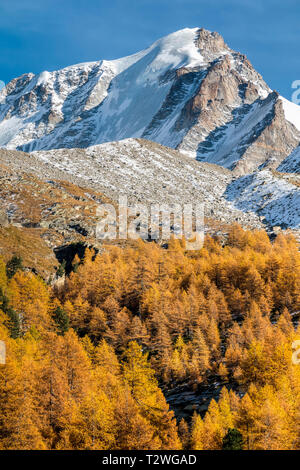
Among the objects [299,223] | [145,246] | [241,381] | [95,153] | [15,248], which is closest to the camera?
[241,381]

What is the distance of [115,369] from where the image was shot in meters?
45.3

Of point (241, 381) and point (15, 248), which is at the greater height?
point (15, 248)

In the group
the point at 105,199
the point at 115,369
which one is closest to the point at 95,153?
the point at 105,199

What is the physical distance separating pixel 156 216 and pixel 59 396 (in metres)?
90.9

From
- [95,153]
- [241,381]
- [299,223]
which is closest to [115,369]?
[241,381]

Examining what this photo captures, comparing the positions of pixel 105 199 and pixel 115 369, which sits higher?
pixel 105 199

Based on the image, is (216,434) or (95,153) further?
(95,153)

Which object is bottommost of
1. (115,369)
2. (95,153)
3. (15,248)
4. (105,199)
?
(115,369)

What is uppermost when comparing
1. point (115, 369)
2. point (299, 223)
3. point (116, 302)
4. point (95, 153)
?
point (95, 153)
